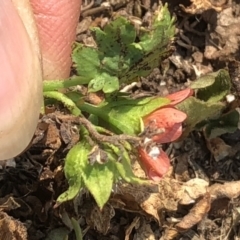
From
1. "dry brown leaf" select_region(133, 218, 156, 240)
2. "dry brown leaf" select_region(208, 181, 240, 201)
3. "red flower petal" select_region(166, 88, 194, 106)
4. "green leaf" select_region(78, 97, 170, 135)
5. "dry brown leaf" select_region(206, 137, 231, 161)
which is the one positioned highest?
"red flower petal" select_region(166, 88, 194, 106)

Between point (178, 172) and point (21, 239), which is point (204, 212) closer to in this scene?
point (178, 172)

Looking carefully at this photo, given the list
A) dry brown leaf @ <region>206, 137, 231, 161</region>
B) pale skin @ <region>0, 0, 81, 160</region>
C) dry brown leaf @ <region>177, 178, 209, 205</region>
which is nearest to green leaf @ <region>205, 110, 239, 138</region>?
dry brown leaf @ <region>206, 137, 231, 161</region>

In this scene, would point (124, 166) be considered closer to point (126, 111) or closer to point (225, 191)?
point (126, 111)

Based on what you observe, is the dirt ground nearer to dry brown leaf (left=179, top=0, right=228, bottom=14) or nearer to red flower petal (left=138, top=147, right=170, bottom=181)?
dry brown leaf (left=179, top=0, right=228, bottom=14)

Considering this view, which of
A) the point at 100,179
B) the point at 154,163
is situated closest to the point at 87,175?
the point at 100,179

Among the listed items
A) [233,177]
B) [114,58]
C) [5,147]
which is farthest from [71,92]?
[233,177]
